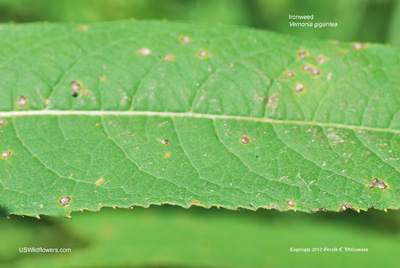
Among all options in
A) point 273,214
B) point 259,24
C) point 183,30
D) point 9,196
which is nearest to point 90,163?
point 9,196

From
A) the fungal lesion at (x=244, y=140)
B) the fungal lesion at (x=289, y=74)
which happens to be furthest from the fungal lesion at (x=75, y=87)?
the fungal lesion at (x=289, y=74)

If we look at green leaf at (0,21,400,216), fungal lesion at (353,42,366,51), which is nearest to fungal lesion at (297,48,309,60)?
green leaf at (0,21,400,216)

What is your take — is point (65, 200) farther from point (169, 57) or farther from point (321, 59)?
point (321, 59)

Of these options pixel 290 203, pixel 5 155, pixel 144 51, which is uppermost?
pixel 144 51

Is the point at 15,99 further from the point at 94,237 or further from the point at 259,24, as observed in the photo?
the point at 259,24

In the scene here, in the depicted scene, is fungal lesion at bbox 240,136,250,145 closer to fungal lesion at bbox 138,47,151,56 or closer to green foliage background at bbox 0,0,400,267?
fungal lesion at bbox 138,47,151,56

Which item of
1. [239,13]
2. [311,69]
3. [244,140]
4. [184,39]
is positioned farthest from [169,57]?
[239,13]
